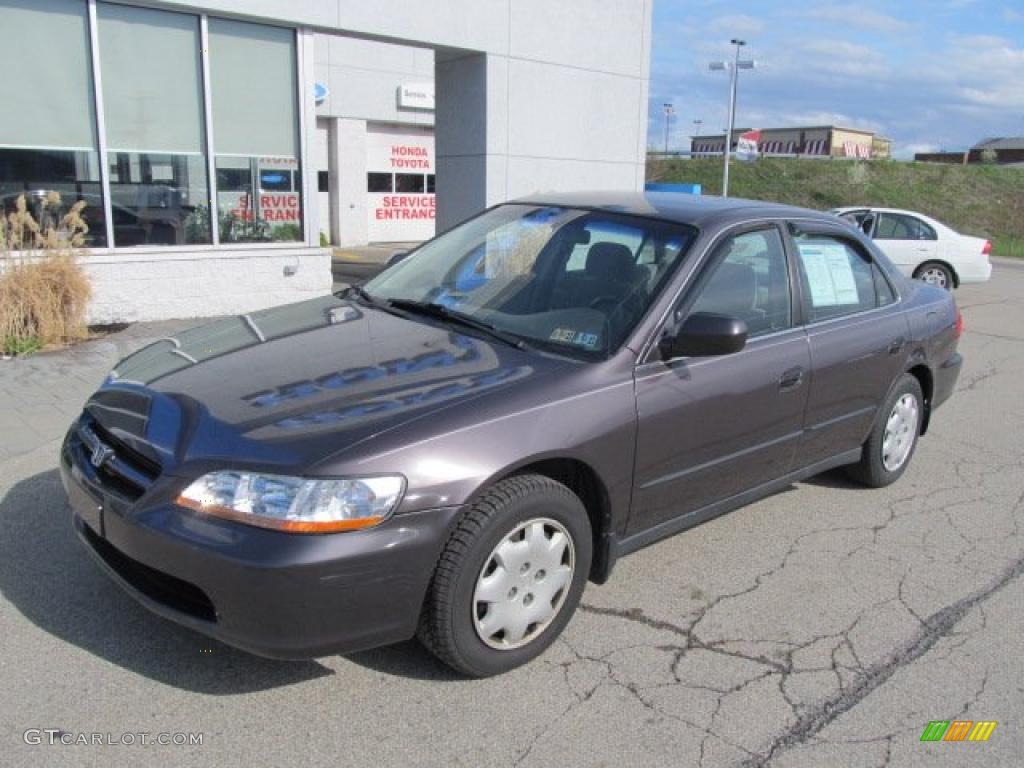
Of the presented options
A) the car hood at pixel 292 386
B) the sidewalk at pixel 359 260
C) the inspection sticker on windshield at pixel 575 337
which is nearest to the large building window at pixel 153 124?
the sidewalk at pixel 359 260

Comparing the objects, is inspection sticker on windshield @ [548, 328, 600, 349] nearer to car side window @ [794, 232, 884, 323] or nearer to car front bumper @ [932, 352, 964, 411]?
car side window @ [794, 232, 884, 323]

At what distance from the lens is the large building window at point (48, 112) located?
8.48 meters

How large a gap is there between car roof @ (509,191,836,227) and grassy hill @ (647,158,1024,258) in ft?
142

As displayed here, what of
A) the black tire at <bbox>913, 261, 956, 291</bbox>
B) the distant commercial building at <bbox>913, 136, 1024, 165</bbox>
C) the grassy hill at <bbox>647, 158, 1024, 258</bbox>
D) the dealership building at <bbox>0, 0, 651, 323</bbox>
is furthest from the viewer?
the distant commercial building at <bbox>913, 136, 1024, 165</bbox>

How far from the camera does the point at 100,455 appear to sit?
306 centimetres

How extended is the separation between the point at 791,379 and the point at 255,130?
7.82 meters

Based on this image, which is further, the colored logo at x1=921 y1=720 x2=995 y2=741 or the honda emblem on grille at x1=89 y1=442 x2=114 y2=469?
the honda emblem on grille at x1=89 y1=442 x2=114 y2=469

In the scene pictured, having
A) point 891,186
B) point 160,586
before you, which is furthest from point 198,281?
point 891,186

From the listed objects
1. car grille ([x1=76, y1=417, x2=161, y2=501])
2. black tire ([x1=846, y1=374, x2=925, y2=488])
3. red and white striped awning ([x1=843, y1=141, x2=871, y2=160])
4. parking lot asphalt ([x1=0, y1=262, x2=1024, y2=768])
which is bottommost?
parking lot asphalt ([x1=0, y1=262, x2=1024, y2=768])

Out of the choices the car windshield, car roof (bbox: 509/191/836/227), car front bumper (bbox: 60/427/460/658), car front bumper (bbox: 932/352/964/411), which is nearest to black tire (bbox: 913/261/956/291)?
car front bumper (bbox: 932/352/964/411)

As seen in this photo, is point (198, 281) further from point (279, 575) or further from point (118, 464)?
point (279, 575)

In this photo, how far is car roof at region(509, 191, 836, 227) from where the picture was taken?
156 inches

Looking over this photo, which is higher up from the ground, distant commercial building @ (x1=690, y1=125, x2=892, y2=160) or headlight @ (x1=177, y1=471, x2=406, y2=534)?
distant commercial building @ (x1=690, y1=125, x2=892, y2=160)

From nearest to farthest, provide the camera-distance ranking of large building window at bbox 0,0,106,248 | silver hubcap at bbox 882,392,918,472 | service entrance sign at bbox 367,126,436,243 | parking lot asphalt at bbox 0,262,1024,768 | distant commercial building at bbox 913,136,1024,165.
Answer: parking lot asphalt at bbox 0,262,1024,768 → silver hubcap at bbox 882,392,918,472 → large building window at bbox 0,0,106,248 → service entrance sign at bbox 367,126,436,243 → distant commercial building at bbox 913,136,1024,165
